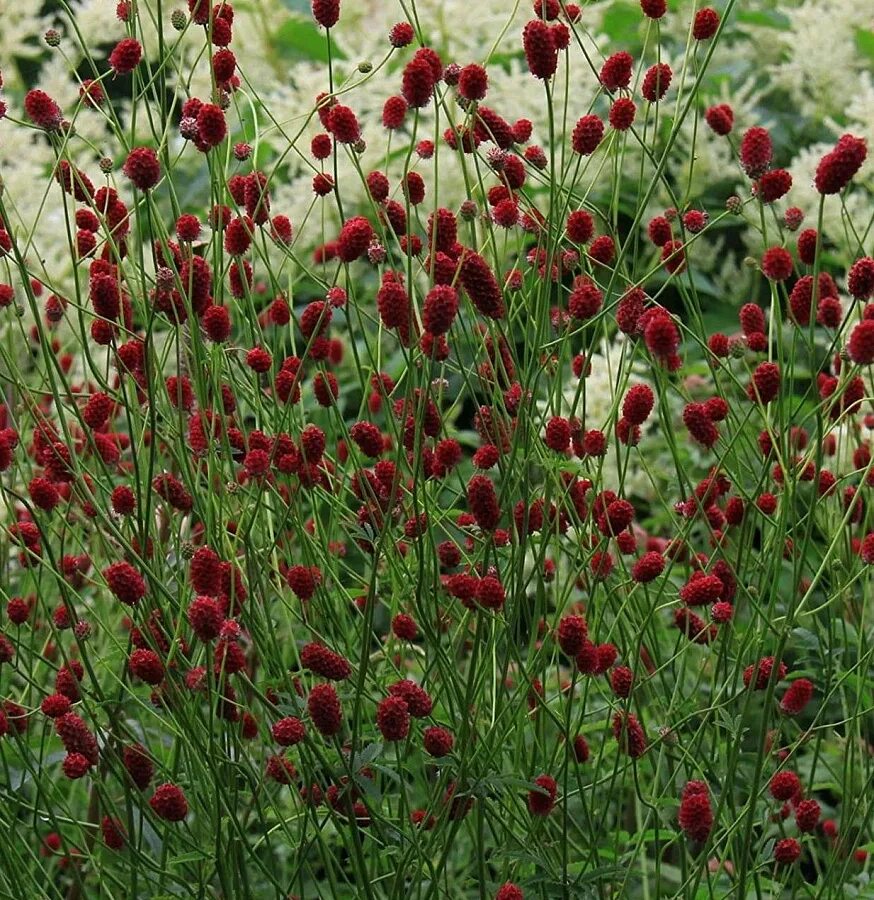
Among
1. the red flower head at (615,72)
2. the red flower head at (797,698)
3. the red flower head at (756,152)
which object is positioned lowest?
the red flower head at (797,698)

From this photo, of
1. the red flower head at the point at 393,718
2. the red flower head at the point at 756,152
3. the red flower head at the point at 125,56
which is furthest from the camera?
the red flower head at the point at 125,56

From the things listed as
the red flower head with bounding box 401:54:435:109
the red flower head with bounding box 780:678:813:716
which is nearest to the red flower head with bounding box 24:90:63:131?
the red flower head with bounding box 401:54:435:109

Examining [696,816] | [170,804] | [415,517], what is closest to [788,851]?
[696,816]

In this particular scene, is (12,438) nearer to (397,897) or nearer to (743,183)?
(397,897)

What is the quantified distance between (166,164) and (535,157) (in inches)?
18.1

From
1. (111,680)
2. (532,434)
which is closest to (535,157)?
(532,434)

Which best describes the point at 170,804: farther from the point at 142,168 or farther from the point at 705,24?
the point at 705,24

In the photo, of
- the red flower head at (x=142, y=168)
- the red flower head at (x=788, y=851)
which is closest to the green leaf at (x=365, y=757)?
the red flower head at (x=788, y=851)

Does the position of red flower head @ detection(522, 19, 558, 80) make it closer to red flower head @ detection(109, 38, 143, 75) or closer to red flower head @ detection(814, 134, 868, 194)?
red flower head @ detection(814, 134, 868, 194)

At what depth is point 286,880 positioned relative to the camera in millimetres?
2156

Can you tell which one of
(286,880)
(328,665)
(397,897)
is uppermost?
(328,665)

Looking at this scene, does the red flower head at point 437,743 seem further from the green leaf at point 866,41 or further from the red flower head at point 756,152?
the green leaf at point 866,41

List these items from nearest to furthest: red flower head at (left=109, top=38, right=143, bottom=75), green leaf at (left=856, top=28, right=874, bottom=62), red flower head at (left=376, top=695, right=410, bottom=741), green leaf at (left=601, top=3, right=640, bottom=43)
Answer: red flower head at (left=376, top=695, right=410, bottom=741), red flower head at (left=109, top=38, right=143, bottom=75), green leaf at (left=856, top=28, right=874, bottom=62), green leaf at (left=601, top=3, right=640, bottom=43)

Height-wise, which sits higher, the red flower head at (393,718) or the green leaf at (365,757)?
the red flower head at (393,718)
